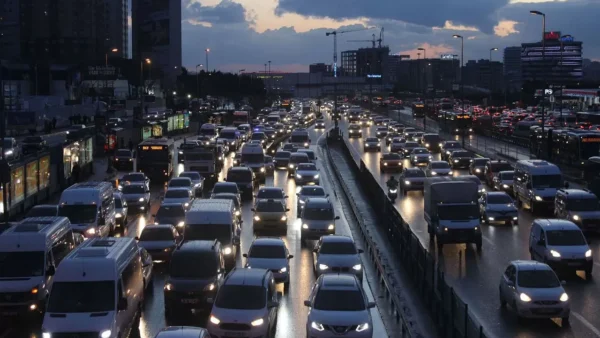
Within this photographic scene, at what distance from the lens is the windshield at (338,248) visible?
22.7 meters

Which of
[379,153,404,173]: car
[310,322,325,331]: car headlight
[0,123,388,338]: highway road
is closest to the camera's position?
[310,322,325,331]: car headlight

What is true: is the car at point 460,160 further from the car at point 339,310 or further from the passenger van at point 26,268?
the car at point 339,310

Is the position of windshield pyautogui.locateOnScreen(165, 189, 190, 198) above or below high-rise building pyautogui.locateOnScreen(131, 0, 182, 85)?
below

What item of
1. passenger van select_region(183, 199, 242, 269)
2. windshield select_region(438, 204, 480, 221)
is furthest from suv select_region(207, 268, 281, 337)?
windshield select_region(438, 204, 480, 221)

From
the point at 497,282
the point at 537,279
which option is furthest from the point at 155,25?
the point at 537,279

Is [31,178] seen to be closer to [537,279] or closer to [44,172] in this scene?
[44,172]

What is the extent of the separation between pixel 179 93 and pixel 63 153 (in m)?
139

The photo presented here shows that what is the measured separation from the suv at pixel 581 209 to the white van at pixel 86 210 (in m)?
17.1

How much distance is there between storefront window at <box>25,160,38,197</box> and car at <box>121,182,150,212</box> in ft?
13.2

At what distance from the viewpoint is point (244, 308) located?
1605 centimetres

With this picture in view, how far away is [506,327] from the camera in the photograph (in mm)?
18141

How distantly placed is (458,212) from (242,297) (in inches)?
543

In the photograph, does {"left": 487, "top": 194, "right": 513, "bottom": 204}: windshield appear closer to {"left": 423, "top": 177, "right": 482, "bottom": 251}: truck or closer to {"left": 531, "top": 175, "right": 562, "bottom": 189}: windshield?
{"left": 531, "top": 175, "right": 562, "bottom": 189}: windshield

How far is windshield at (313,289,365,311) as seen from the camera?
1617cm
